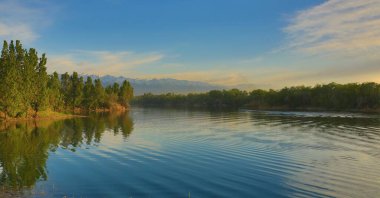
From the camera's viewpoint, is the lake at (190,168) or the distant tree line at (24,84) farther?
the distant tree line at (24,84)

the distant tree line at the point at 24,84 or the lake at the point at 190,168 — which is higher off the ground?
the distant tree line at the point at 24,84

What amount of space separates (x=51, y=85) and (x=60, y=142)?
8474 cm

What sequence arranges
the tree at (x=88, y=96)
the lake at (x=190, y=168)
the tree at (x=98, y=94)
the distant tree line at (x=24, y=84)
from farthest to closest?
1. the tree at (x=98, y=94)
2. the tree at (x=88, y=96)
3. the distant tree line at (x=24, y=84)
4. the lake at (x=190, y=168)

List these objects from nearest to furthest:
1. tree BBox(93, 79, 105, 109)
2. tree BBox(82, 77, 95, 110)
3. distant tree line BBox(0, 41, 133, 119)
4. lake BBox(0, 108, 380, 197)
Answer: lake BBox(0, 108, 380, 197) → distant tree line BBox(0, 41, 133, 119) → tree BBox(82, 77, 95, 110) → tree BBox(93, 79, 105, 109)

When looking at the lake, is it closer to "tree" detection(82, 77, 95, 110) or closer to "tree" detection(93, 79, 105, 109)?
"tree" detection(82, 77, 95, 110)

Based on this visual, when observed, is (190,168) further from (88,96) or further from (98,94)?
(98,94)

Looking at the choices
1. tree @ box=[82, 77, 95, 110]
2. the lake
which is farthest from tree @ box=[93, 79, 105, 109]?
the lake

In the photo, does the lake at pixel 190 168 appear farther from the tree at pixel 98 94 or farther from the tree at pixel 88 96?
the tree at pixel 98 94

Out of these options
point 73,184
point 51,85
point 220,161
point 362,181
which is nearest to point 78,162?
point 73,184

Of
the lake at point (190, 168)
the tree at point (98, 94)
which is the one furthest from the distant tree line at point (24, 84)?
the lake at point (190, 168)

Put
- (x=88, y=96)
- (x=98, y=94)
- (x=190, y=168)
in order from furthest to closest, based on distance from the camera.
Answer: (x=98, y=94) < (x=88, y=96) < (x=190, y=168)

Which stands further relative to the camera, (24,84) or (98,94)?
(98,94)

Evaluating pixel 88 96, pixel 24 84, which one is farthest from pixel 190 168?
pixel 88 96

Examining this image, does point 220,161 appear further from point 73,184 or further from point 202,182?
point 73,184
